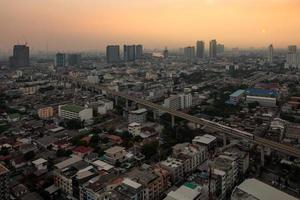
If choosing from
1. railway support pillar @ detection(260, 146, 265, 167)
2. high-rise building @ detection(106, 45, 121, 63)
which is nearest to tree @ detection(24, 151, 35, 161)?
railway support pillar @ detection(260, 146, 265, 167)

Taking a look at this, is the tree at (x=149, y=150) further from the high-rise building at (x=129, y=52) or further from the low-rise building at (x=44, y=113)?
the high-rise building at (x=129, y=52)

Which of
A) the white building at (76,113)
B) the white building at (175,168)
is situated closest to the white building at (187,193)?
the white building at (175,168)

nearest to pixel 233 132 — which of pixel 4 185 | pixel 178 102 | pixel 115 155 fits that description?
pixel 115 155

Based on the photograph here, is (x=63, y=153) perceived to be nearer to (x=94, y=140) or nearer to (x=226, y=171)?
(x=94, y=140)

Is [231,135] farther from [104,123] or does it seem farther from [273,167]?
[104,123]

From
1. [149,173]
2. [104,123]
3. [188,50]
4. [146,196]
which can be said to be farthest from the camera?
[188,50]

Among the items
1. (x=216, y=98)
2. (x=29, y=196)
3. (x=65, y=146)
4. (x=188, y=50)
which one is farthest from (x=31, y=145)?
(x=188, y=50)

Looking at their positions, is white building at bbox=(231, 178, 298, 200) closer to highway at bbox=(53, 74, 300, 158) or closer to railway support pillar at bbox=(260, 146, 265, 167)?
railway support pillar at bbox=(260, 146, 265, 167)
